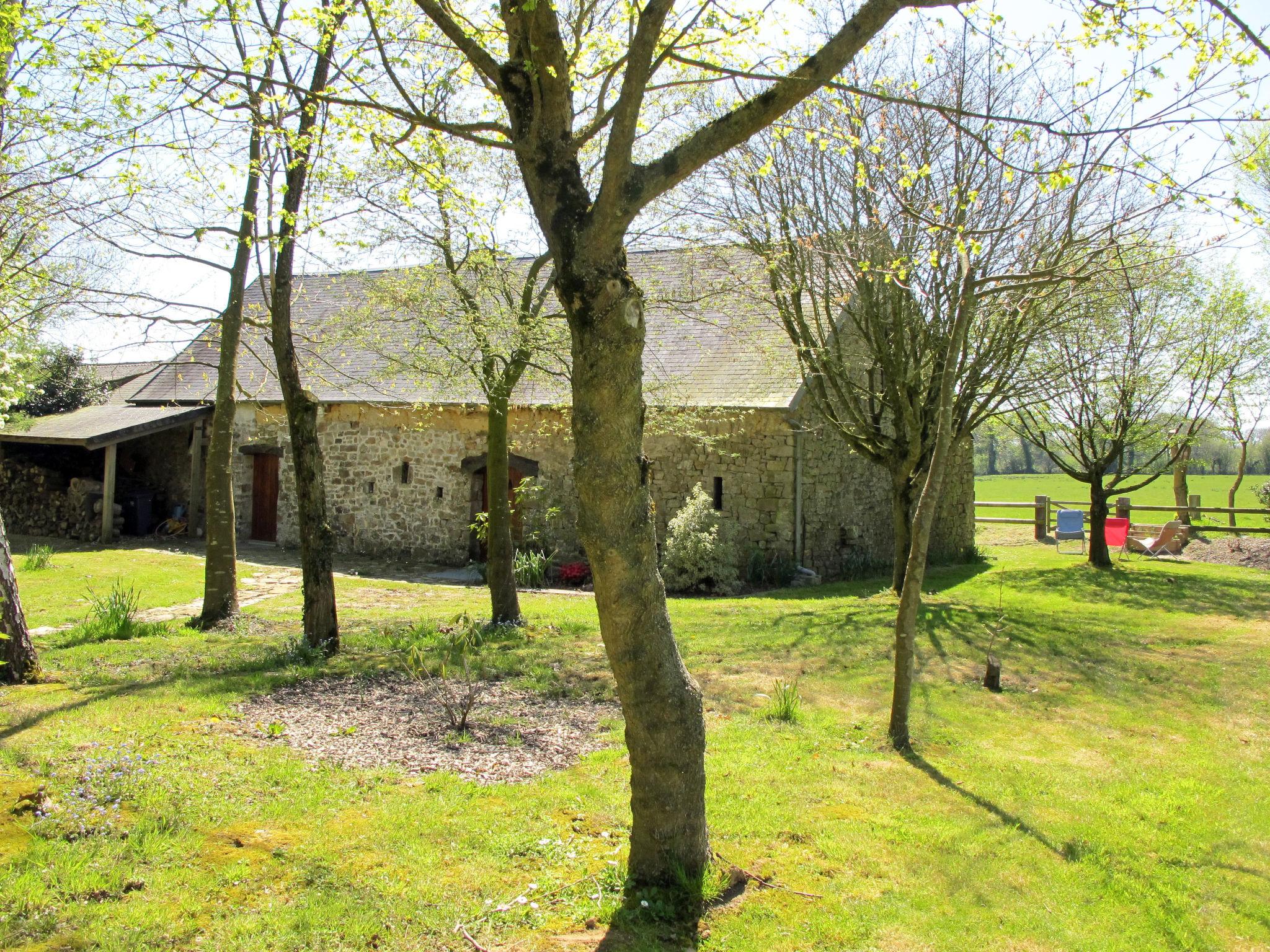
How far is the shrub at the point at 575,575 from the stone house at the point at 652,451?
28.1 inches

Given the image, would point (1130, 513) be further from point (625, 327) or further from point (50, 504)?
Result: point (50, 504)

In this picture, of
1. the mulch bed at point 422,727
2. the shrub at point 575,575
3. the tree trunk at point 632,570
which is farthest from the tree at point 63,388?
the tree trunk at point 632,570

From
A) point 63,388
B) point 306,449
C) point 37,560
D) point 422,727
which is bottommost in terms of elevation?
point 422,727

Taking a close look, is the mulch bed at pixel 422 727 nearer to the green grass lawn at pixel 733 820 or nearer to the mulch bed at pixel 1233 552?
the green grass lawn at pixel 733 820

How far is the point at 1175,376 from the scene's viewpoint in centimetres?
1527

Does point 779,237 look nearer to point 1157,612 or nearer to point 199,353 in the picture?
point 1157,612

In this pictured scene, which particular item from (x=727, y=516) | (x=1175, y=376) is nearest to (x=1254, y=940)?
(x=727, y=516)

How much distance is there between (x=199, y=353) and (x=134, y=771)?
18.6m

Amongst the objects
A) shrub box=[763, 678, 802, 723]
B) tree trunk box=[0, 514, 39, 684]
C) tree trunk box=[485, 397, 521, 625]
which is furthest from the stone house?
tree trunk box=[0, 514, 39, 684]

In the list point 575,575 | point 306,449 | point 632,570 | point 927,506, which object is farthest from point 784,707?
point 575,575

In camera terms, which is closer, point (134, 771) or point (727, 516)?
point (134, 771)

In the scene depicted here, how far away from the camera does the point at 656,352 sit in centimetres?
1574

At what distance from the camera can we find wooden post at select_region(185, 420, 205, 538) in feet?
61.2

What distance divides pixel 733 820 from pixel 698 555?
884 cm
